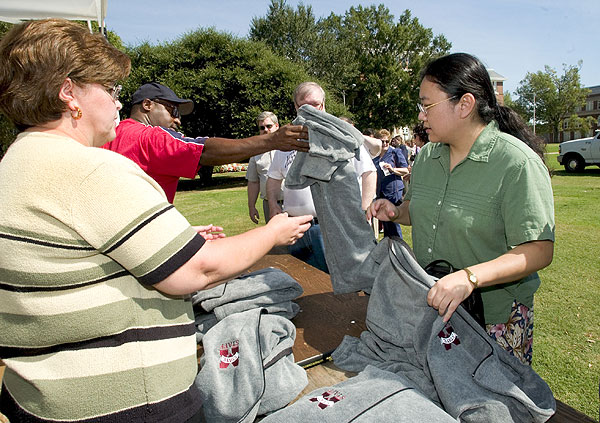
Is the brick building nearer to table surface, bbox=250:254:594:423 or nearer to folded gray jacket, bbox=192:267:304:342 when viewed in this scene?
table surface, bbox=250:254:594:423

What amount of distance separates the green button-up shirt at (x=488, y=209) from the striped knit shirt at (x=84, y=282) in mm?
1338

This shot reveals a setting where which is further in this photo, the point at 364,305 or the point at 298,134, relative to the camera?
the point at 364,305

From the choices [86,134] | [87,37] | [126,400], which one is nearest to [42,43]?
[87,37]

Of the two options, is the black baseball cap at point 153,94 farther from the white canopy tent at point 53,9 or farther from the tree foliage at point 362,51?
the tree foliage at point 362,51

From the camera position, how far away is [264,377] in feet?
5.50

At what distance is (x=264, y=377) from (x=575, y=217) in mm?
9206

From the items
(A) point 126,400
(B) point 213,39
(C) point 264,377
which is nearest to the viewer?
(A) point 126,400

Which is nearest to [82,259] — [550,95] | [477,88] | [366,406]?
[366,406]

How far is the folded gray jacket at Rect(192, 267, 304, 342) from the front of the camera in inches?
88.6

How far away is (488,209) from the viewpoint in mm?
1905

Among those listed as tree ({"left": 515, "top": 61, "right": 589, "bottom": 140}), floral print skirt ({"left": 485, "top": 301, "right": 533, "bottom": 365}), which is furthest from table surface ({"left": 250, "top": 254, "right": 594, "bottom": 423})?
tree ({"left": 515, "top": 61, "right": 589, "bottom": 140})

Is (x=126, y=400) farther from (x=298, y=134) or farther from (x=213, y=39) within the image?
(x=213, y=39)

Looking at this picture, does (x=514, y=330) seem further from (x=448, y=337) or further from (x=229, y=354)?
(x=229, y=354)

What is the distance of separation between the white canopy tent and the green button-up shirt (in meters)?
4.77
